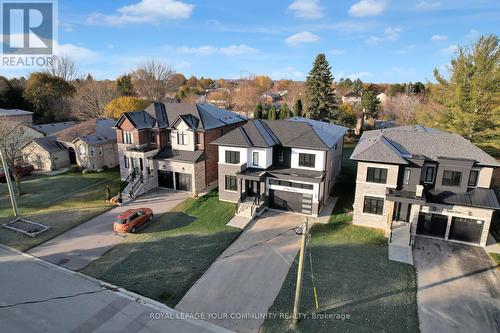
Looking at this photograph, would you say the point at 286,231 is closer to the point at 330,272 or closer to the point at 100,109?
the point at 330,272

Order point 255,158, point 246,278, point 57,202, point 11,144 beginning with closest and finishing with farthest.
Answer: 1. point 246,278
2. point 255,158
3. point 57,202
4. point 11,144

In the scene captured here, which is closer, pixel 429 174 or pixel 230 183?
pixel 429 174

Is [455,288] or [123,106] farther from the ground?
[123,106]

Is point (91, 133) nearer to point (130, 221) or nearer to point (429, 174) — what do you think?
point (130, 221)

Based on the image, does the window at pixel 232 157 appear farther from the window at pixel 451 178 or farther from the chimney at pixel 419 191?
the window at pixel 451 178

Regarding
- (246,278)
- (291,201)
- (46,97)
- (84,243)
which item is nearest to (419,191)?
(291,201)

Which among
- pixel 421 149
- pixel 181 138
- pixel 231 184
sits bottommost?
pixel 231 184

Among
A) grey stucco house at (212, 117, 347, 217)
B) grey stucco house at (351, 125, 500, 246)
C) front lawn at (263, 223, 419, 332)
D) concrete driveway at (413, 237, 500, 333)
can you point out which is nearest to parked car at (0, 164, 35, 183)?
grey stucco house at (212, 117, 347, 217)

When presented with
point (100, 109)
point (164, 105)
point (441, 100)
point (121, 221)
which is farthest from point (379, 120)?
point (121, 221)
